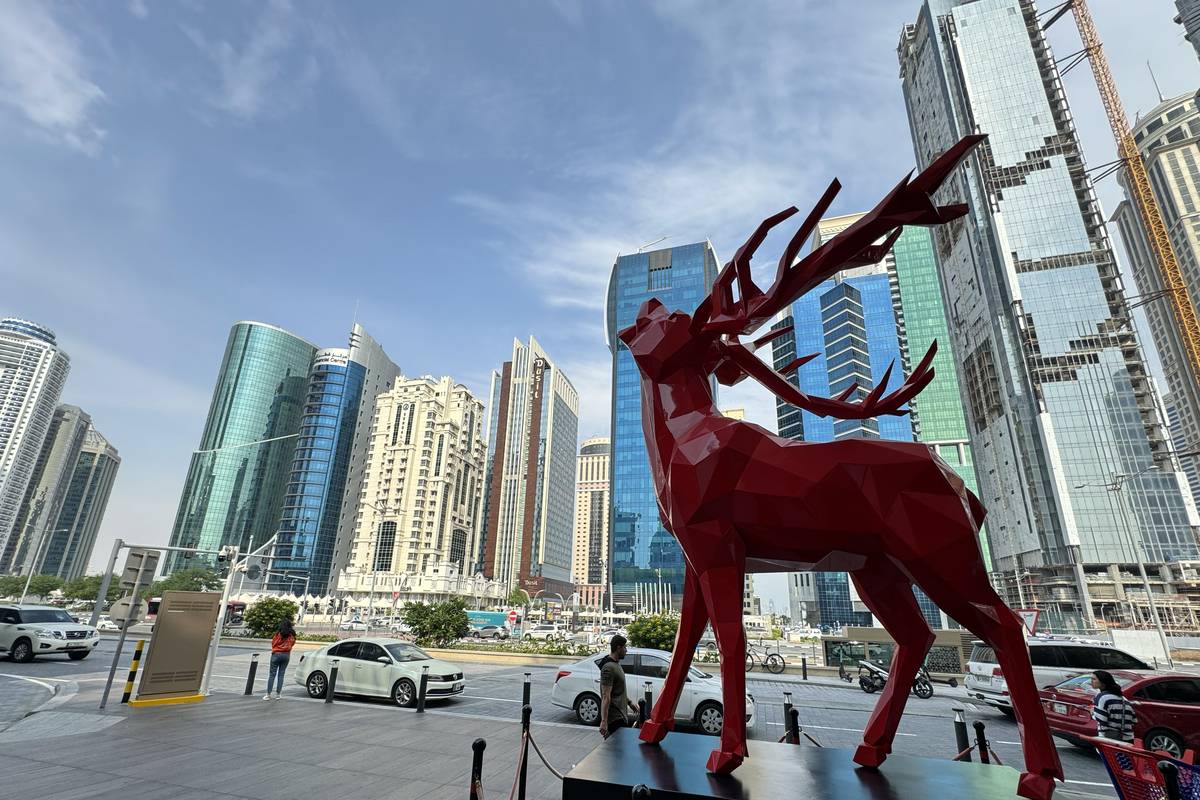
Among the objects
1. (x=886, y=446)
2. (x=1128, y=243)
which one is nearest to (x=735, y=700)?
(x=886, y=446)

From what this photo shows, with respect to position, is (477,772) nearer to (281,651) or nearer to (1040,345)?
(281,651)

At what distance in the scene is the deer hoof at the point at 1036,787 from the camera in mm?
3771

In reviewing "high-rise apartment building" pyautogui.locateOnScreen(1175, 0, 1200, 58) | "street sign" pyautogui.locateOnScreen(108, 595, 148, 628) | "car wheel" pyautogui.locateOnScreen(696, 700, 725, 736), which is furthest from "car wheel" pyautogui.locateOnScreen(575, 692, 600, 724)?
"high-rise apartment building" pyautogui.locateOnScreen(1175, 0, 1200, 58)

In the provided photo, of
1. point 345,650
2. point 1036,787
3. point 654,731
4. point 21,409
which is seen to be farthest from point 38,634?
point 21,409

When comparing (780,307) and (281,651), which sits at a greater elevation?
(780,307)

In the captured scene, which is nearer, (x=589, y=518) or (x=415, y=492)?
(x=415, y=492)

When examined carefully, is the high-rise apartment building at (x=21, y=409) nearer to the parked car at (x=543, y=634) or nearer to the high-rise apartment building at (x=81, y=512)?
the high-rise apartment building at (x=81, y=512)

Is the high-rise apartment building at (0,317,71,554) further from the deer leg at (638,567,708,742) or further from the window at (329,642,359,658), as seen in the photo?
the deer leg at (638,567,708,742)

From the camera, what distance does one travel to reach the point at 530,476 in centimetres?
11681

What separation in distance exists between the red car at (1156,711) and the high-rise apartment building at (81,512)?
451 feet

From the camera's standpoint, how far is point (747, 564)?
4.87 metres

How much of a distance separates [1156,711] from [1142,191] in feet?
253

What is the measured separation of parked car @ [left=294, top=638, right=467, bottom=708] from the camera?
11.6m

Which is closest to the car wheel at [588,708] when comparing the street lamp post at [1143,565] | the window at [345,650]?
the window at [345,650]
